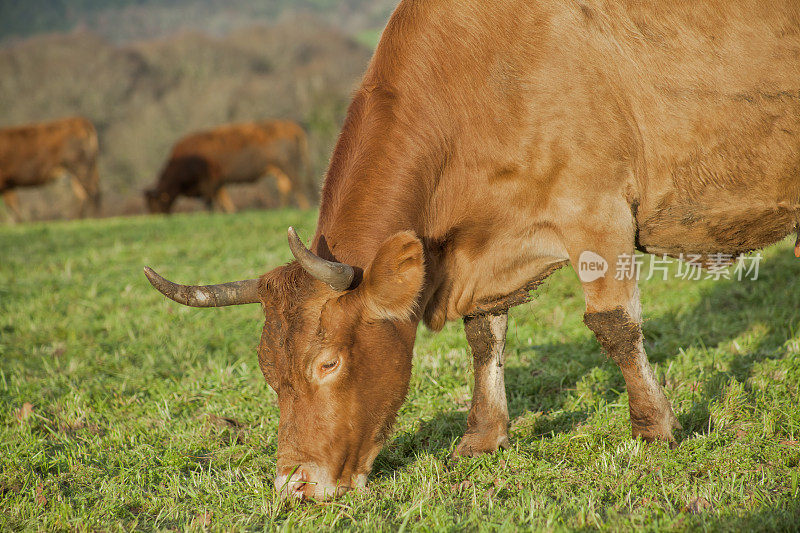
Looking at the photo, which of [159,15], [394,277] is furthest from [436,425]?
[159,15]

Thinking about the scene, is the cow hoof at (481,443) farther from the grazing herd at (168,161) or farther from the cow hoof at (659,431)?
the grazing herd at (168,161)

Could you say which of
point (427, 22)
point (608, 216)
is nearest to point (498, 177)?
point (608, 216)

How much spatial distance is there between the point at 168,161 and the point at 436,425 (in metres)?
19.1

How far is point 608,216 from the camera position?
3.40m

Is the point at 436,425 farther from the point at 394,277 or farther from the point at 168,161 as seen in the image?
the point at 168,161

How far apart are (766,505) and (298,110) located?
49.0 meters

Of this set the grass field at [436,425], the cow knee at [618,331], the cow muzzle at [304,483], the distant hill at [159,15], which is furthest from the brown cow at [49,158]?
the distant hill at [159,15]

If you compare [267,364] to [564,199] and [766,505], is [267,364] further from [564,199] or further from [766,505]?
[766,505]

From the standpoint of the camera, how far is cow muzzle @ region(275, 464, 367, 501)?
3.01 meters

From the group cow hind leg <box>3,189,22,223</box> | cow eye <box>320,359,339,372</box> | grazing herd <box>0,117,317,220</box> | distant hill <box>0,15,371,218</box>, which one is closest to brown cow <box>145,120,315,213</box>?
grazing herd <box>0,117,317,220</box>

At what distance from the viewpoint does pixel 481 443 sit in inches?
146

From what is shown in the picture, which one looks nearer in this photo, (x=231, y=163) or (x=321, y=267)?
(x=321, y=267)

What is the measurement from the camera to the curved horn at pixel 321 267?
2.69m

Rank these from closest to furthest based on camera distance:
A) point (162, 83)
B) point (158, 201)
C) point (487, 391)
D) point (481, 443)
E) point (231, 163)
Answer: point (481, 443)
point (487, 391)
point (158, 201)
point (231, 163)
point (162, 83)
